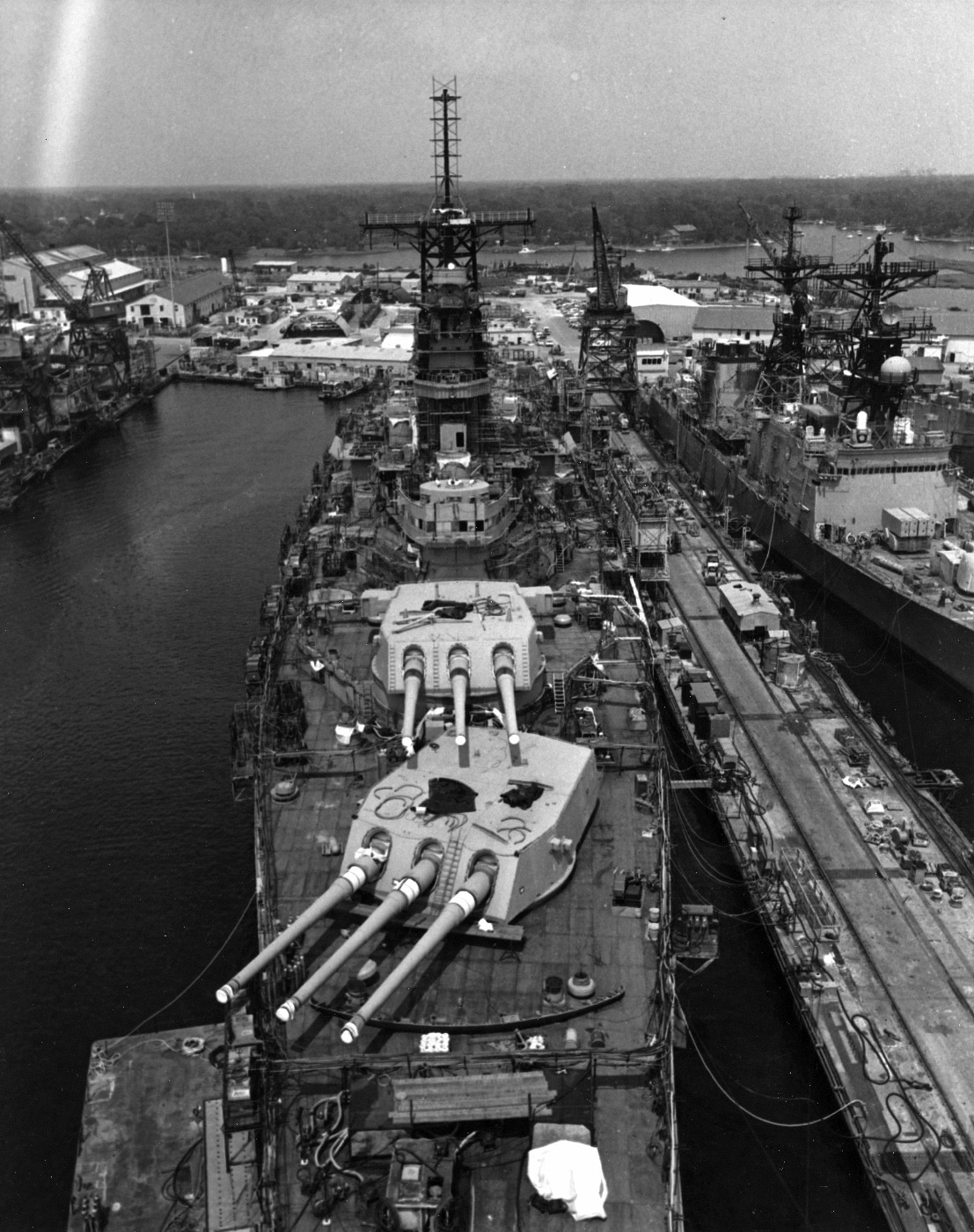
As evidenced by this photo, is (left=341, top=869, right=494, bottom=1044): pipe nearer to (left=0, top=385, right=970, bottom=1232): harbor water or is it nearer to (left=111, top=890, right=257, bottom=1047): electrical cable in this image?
(left=0, top=385, right=970, bottom=1232): harbor water

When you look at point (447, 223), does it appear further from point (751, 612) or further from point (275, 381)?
point (275, 381)

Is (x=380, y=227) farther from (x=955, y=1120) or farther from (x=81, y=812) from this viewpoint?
(x=955, y=1120)

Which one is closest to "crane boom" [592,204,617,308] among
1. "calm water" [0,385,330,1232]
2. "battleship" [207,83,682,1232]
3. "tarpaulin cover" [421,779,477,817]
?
"calm water" [0,385,330,1232]

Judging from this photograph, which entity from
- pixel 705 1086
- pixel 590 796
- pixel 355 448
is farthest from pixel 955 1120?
pixel 355 448

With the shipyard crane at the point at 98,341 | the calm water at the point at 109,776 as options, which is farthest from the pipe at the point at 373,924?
the shipyard crane at the point at 98,341

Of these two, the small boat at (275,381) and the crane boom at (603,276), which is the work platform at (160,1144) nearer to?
the crane boom at (603,276)

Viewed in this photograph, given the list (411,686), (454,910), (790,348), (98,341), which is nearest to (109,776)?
(411,686)
